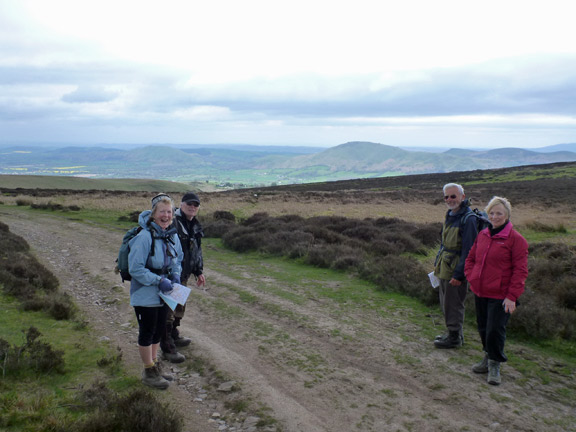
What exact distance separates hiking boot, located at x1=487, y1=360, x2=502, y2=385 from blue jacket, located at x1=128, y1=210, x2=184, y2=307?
13.4 ft

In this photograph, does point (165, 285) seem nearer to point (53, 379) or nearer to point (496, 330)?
point (53, 379)

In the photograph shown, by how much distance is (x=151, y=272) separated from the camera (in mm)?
4492

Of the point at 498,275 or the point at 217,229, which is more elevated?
the point at 498,275

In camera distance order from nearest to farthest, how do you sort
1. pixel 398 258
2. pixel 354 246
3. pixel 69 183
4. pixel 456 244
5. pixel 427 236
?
pixel 456 244 → pixel 398 258 → pixel 354 246 → pixel 427 236 → pixel 69 183

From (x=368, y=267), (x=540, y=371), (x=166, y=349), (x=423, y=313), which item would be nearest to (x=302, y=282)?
(x=368, y=267)

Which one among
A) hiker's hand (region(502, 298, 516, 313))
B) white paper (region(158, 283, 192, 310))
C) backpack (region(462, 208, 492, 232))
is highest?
backpack (region(462, 208, 492, 232))

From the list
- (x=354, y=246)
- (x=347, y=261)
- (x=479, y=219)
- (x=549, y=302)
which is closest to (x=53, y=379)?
(x=479, y=219)

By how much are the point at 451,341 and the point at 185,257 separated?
13.6ft

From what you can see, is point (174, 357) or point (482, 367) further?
point (174, 357)

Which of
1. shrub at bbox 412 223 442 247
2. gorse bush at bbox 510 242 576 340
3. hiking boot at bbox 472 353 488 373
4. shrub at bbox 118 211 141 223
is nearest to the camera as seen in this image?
hiking boot at bbox 472 353 488 373

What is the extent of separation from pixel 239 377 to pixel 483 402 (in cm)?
283

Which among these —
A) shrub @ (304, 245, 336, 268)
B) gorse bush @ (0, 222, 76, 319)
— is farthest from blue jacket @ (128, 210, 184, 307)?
shrub @ (304, 245, 336, 268)

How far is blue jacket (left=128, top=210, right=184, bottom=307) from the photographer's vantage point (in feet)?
14.4

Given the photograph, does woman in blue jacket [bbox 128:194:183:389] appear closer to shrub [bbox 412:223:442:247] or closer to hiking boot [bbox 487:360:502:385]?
hiking boot [bbox 487:360:502:385]
